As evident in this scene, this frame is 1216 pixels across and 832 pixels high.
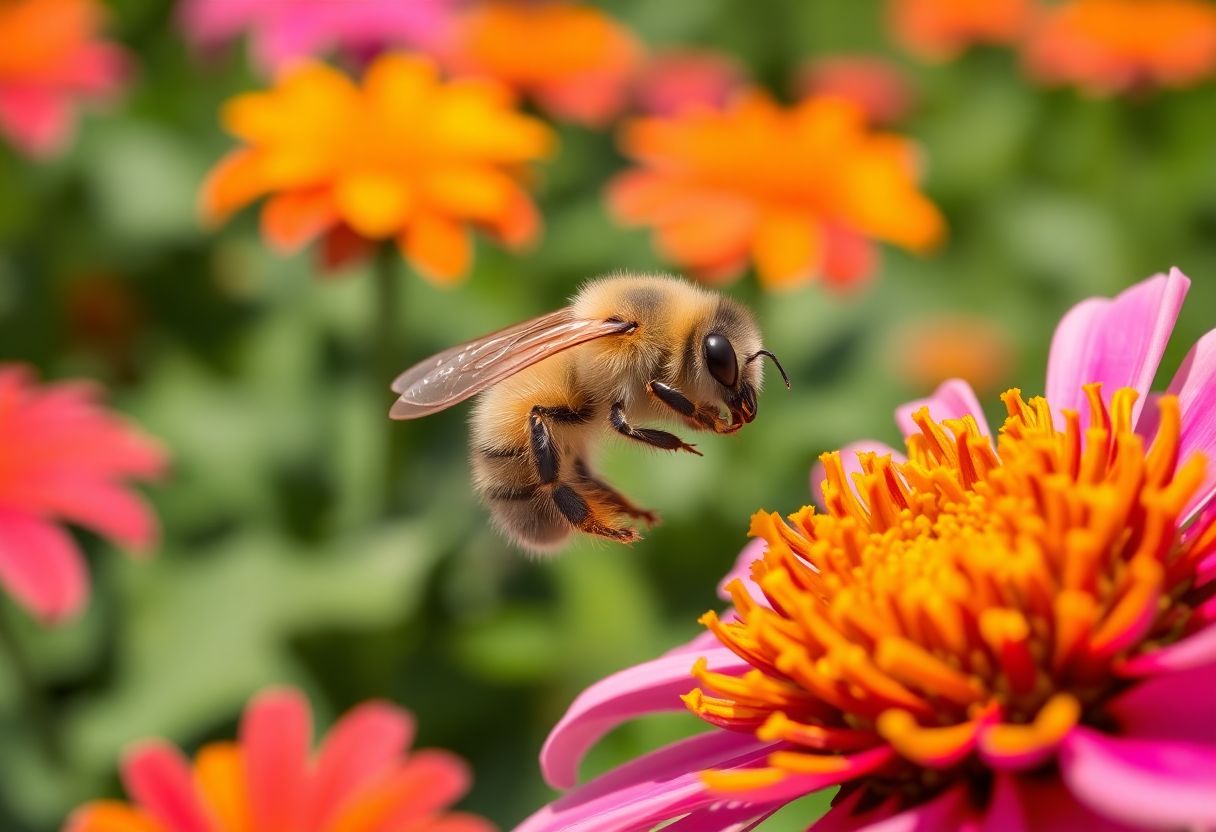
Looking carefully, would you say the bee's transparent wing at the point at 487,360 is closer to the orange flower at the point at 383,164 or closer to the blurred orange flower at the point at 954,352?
the orange flower at the point at 383,164

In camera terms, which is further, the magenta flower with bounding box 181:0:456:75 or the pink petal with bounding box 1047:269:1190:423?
the magenta flower with bounding box 181:0:456:75

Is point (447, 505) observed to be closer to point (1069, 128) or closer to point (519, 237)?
point (519, 237)

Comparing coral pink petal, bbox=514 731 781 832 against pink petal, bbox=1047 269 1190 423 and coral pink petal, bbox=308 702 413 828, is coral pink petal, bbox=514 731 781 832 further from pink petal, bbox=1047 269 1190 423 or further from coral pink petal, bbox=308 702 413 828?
coral pink petal, bbox=308 702 413 828

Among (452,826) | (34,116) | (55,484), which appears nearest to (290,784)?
(452,826)

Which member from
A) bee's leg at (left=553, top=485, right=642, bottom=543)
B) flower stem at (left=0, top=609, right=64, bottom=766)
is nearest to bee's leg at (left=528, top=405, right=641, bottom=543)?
bee's leg at (left=553, top=485, right=642, bottom=543)

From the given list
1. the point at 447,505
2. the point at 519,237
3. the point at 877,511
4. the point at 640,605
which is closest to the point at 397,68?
the point at 519,237

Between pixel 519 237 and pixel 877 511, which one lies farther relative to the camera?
pixel 519 237
